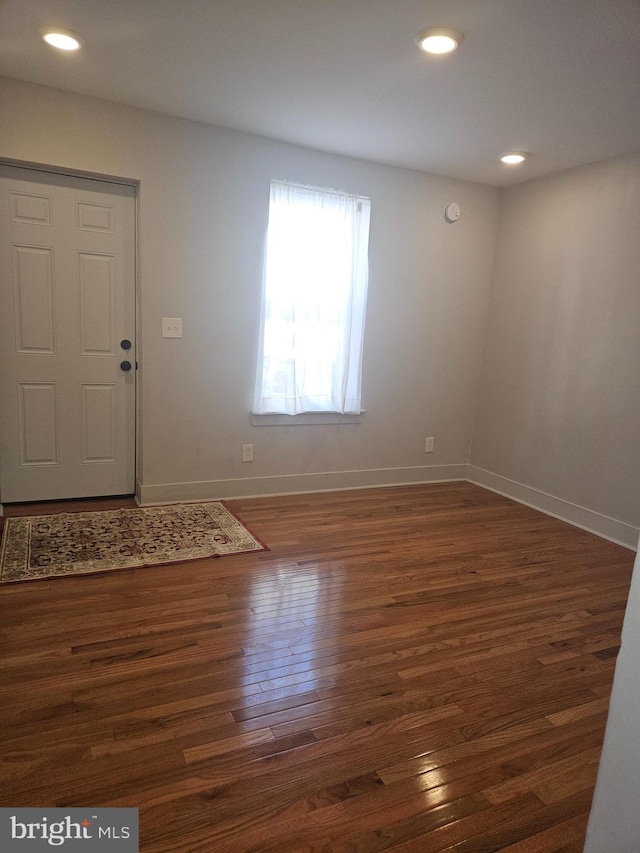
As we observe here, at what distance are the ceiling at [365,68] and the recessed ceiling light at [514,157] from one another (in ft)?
0.24

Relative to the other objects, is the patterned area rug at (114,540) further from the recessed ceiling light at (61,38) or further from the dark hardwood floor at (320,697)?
the recessed ceiling light at (61,38)

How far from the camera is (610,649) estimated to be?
2.37 metres

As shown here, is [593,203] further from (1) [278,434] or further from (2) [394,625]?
(2) [394,625]

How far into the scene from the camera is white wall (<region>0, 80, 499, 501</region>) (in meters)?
3.39

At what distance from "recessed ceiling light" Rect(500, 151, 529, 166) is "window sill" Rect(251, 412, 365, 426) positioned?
2.14 metres

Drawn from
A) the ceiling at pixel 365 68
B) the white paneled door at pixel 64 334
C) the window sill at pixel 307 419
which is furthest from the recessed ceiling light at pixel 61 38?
the window sill at pixel 307 419

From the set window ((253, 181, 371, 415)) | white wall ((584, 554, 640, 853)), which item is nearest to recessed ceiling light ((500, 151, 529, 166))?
window ((253, 181, 371, 415))

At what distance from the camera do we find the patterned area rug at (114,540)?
9.25 ft

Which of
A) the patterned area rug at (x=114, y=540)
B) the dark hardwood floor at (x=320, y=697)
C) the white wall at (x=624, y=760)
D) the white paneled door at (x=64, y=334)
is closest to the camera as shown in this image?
the white wall at (x=624, y=760)

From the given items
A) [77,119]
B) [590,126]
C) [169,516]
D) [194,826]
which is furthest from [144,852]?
[590,126]

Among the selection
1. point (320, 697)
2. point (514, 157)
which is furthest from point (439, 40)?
point (320, 697)

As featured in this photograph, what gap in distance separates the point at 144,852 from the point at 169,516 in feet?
7.79

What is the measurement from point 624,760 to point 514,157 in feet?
12.8

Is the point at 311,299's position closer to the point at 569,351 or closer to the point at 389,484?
the point at 389,484
